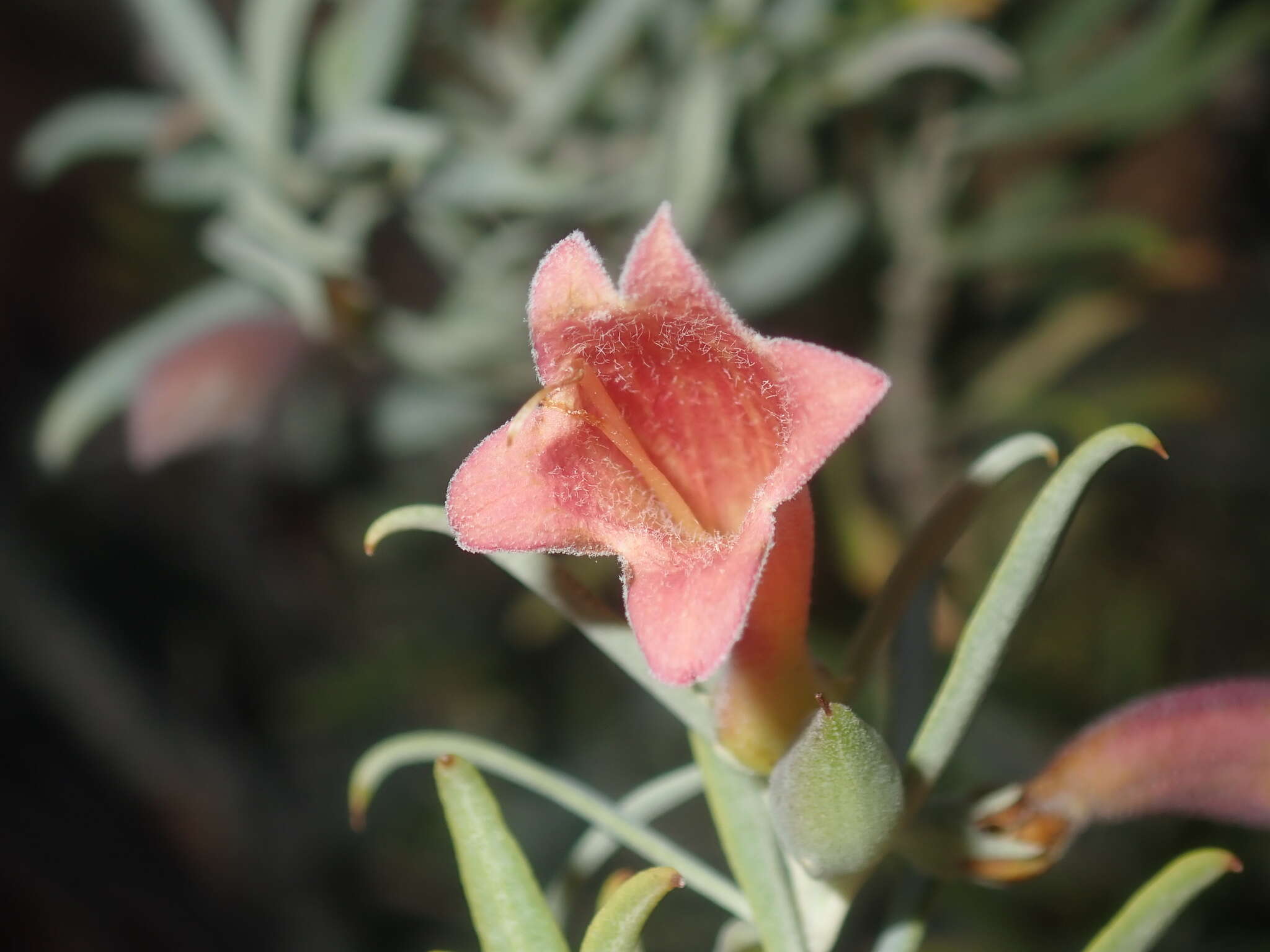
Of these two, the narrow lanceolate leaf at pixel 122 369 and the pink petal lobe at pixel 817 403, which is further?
the narrow lanceolate leaf at pixel 122 369

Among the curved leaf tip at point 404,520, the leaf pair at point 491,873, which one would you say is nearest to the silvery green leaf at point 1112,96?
the curved leaf tip at point 404,520

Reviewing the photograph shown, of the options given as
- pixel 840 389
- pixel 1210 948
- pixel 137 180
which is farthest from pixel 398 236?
pixel 840 389

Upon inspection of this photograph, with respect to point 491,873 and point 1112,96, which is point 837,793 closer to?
point 491,873

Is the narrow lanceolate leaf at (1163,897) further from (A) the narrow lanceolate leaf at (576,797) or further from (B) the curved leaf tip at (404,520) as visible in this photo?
(B) the curved leaf tip at (404,520)

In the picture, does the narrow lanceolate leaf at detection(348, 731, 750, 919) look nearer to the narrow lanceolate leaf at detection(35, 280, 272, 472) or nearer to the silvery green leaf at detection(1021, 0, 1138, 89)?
the narrow lanceolate leaf at detection(35, 280, 272, 472)

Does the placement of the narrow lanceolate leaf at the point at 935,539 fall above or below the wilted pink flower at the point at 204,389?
below

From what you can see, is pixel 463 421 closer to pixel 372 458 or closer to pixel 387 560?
pixel 372 458
